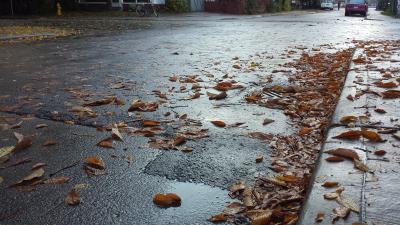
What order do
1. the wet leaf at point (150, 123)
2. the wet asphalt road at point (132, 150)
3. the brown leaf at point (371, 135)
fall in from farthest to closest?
1. the wet leaf at point (150, 123)
2. the brown leaf at point (371, 135)
3. the wet asphalt road at point (132, 150)

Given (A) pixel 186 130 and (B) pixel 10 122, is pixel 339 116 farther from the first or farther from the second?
(B) pixel 10 122

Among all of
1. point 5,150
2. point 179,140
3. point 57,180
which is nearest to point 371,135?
point 179,140

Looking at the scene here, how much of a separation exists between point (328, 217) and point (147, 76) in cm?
444

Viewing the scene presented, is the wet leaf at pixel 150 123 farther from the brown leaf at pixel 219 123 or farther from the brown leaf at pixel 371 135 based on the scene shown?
the brown leaf at pixel 371 135

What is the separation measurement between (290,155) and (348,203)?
89 cm

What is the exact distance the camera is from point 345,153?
2561 mm

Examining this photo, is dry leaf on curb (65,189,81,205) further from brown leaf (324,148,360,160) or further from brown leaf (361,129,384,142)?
brown leaf (361,129,384,142)

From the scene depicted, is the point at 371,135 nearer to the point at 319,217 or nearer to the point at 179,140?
the point at 319,217

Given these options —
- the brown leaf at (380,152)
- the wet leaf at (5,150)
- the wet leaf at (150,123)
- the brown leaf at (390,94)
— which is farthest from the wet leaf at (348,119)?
the wet leaf at (5,150)

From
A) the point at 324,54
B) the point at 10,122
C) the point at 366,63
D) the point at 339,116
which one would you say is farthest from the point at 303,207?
the point at 324,54

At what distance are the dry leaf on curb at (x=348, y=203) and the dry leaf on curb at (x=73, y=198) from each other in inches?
54.0

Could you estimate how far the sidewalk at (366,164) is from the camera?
1.89 m

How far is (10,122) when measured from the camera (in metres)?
3.63

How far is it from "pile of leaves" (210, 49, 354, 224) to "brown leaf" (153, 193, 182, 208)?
256 mm
